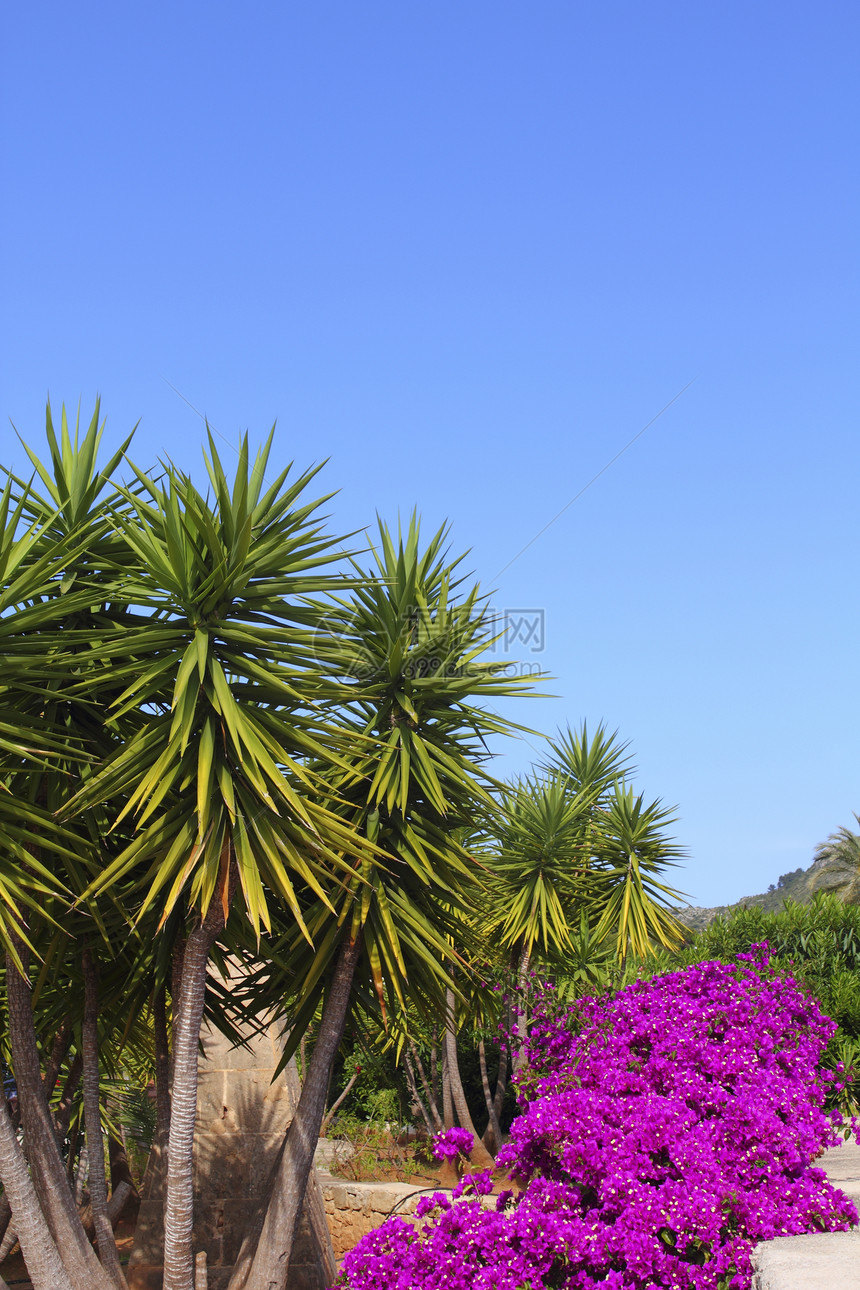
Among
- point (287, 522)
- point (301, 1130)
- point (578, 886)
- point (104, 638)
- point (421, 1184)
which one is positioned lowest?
point (421, 1184)

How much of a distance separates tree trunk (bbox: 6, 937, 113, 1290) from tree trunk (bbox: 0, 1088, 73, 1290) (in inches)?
10.5

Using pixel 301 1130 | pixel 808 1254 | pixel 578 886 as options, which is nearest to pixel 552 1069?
pixel 301 1130

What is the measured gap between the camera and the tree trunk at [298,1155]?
6.32 meters

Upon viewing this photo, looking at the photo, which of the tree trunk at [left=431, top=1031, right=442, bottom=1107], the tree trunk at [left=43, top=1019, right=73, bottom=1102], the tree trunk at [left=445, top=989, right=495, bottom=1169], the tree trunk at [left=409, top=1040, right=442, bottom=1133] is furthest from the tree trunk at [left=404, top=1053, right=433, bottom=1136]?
the tree trunk at [left=43, top=1019, right=73, bottom=1102]

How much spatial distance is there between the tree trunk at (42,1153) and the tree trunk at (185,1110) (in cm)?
55

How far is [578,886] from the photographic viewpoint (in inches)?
523

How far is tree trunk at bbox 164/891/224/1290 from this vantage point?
5785 millimetres

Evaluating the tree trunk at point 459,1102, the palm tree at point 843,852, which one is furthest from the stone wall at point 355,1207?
the palm tree at point 843,852

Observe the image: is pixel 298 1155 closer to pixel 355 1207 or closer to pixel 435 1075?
pixel 355 1207

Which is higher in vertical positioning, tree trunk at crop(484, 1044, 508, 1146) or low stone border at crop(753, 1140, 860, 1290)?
low stone border at crop(753, 1140, 860, 1290)

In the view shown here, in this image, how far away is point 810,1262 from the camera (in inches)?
173

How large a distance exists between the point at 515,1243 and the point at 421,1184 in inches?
332

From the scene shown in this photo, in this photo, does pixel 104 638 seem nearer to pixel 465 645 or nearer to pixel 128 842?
pixel 128 842

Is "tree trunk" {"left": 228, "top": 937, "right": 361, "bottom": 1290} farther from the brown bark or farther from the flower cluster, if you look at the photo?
the brown bark
